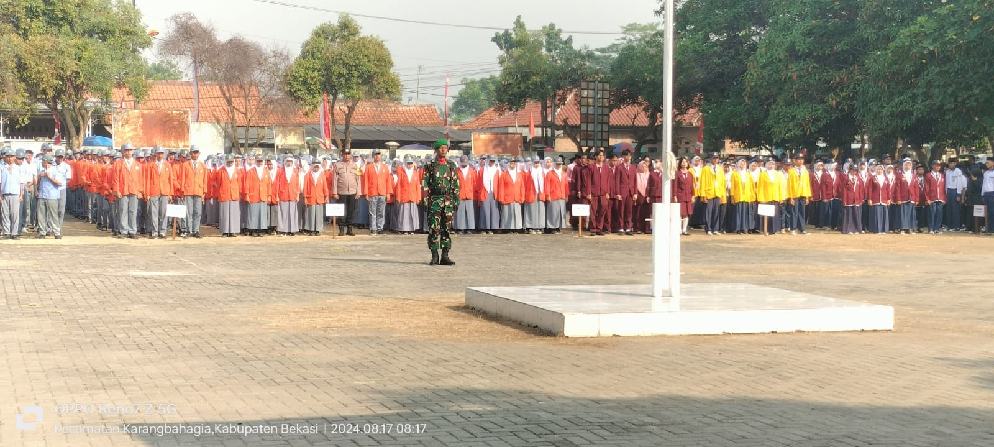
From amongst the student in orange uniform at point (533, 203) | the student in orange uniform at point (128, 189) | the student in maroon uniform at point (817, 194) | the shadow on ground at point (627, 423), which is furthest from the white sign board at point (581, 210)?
the shadow on ground at point (627, 423)

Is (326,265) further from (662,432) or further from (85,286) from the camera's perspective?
(662,432)

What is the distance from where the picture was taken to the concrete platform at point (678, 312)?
13.1 metres

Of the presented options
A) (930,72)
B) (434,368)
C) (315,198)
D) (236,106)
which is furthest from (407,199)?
(236,106)

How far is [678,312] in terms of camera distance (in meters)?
13.2

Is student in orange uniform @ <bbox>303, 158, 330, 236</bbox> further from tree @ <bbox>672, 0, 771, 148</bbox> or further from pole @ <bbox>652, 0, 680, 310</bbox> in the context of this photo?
tree @ <bbox>672, 0, 771, 148</bbox>

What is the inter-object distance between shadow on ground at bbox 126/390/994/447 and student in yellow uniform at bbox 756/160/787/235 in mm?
24425

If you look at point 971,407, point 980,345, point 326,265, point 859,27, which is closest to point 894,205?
point 859,27

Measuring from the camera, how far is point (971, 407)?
941 centimetres

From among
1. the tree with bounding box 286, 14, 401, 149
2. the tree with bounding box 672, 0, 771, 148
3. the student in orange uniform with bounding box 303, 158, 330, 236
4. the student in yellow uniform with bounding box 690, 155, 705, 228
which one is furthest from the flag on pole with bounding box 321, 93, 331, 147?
the student in yellow uniform with bounding box 690, 155, 705, 228

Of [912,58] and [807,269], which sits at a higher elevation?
[912,58]

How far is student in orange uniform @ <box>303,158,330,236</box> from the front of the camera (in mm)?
31453

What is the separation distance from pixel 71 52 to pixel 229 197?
2057 centimetres

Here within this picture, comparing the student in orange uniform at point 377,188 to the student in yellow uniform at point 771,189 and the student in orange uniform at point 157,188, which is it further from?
the student in yellow uniform at point 771,189

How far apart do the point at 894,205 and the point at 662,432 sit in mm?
28618
